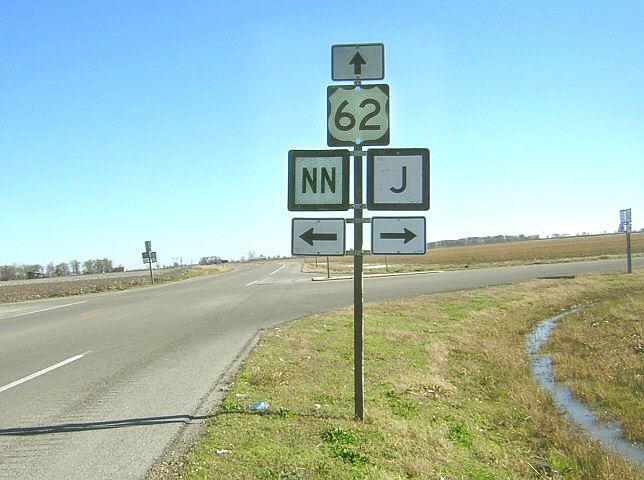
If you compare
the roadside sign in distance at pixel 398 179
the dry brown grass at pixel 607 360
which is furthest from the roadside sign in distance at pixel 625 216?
the roadside sign in distance at pixel 398 179

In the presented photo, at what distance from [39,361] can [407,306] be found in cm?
1115

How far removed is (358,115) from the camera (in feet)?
17.8

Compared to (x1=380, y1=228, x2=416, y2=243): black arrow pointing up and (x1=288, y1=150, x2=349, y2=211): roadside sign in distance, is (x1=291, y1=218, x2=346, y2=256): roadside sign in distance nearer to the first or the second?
(x1=288, y1=150, x2=349, y2=211): roadside sign in distance

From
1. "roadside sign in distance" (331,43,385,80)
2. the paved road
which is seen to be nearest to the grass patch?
the paved road

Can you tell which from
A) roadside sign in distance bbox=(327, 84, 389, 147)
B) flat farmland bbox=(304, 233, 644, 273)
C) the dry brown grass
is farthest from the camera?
flat farmland bbox=(304, 233, 644, 273)

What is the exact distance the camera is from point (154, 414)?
18.6ft

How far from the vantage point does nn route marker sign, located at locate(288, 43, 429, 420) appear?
5.29 metres

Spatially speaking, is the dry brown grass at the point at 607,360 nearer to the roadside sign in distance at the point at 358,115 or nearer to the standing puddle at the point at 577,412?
the standing puddle at the point at 577,412

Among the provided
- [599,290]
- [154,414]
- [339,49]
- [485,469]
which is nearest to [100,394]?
[154,414]

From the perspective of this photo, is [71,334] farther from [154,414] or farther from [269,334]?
[154,414]

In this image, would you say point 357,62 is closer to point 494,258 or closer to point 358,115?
point 358,115

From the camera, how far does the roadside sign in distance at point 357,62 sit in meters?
5.49

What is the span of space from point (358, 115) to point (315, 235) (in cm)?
132

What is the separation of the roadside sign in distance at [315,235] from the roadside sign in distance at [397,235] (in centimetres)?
35
